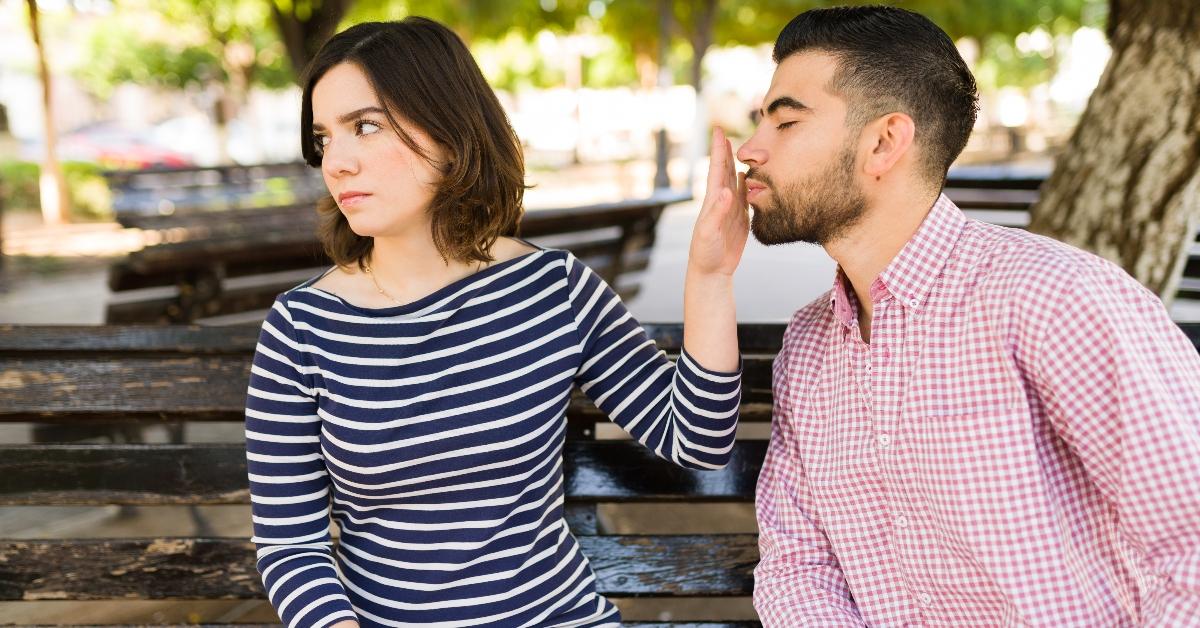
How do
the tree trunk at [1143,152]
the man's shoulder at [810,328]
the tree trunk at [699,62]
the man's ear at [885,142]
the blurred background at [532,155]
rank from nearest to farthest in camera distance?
the man's ear at [885,142]
the man's shoulder at [810,328]
the tree trunk at [1143,152]
the blurred background at [532,155]
the tree trunk at [699,62]

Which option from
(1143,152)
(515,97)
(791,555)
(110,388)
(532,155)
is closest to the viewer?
(791,555)

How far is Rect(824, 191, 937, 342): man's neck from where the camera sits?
5.81ft

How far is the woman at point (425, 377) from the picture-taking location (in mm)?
1837

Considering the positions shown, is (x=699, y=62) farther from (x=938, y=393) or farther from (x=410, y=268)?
(x=938, y=393)

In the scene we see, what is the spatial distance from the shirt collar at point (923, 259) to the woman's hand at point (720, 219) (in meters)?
0.28

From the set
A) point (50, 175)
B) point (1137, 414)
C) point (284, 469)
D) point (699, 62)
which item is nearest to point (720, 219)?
point (1137, 414)

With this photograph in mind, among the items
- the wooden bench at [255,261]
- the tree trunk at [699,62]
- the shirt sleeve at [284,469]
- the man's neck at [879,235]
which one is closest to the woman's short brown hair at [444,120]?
the shirt sleeve at [284,469]

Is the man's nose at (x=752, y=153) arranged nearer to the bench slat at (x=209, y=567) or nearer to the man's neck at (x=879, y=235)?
the man's neck at (x=879, y=235)

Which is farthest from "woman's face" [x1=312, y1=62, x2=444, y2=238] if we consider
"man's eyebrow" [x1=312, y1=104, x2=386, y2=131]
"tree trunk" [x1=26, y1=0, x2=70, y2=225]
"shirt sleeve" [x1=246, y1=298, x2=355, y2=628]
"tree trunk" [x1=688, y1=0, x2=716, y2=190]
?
"tree trunk" [x1=688, y1=0, x2=716, y2=190]

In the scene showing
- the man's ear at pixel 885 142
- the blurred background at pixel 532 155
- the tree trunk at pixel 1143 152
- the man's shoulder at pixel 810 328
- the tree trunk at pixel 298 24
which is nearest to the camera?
the man's ear at pixel 885 142

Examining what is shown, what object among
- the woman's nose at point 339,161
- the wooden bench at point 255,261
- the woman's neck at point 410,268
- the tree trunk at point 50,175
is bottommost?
the tree trunk at point 50,175

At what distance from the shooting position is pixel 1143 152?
10.1ft

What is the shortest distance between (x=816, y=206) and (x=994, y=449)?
490 millimetres

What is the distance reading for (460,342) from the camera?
6.25 feet
